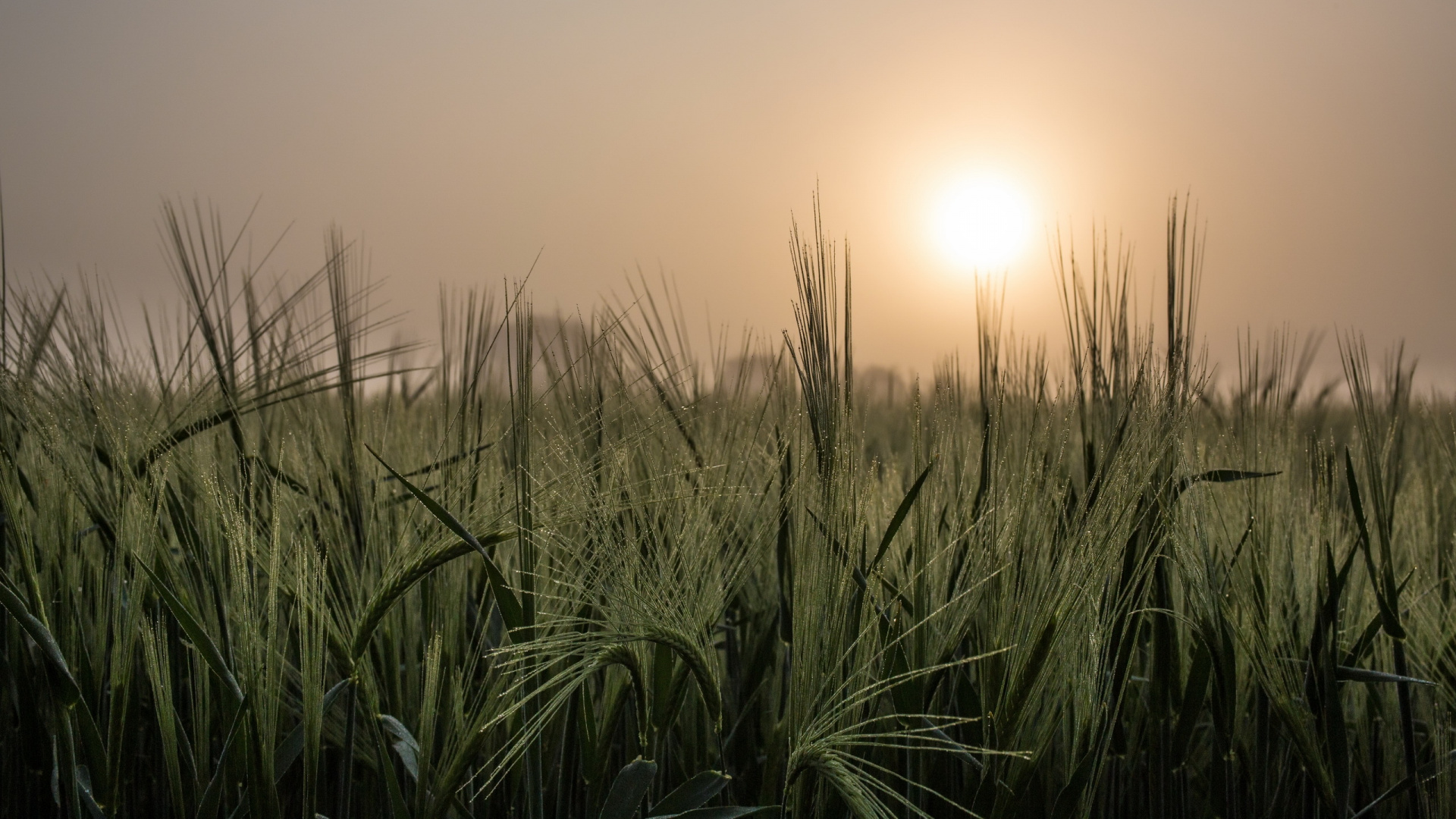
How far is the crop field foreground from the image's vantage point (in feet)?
2.53

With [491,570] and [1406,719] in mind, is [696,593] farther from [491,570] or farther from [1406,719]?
[1406,719]

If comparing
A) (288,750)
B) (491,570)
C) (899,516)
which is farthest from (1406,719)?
(288,750)

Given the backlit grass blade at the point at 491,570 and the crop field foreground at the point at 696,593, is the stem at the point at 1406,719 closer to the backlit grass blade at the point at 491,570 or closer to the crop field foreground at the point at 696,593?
the crop field foreground at the point at 696,593

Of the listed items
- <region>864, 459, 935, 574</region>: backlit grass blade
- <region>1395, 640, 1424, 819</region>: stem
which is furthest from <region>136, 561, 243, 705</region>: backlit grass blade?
<region>1395, 640, 1424, 819</region>: stem

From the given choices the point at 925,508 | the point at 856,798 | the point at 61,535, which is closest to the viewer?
the point at 856,798

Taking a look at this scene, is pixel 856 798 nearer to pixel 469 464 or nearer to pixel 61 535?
pixel 469 464

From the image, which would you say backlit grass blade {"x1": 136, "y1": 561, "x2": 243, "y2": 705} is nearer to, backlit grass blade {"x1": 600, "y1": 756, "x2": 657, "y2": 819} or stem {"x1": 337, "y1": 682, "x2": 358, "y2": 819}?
stem {"x1": 337, "y1": 682, "x2": 358, "y2": 819}

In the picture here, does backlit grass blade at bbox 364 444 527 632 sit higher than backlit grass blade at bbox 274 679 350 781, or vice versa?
backlit grass blade at bbox 364 444 527 632

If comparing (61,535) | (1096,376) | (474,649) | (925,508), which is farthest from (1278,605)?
(61,535)

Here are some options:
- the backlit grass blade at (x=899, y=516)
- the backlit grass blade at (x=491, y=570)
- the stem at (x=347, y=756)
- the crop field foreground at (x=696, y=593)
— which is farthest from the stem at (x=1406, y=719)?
the stem at (x=347, y=756)

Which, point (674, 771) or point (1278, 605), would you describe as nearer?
→ point (1278, 605)

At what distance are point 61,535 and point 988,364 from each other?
3.28 ft

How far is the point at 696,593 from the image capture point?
0.88 metres

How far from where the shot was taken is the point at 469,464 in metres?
0.91
